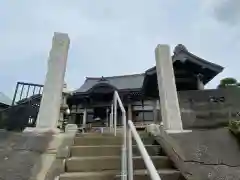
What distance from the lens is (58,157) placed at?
310cm

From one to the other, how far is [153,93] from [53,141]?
8703 millimetres

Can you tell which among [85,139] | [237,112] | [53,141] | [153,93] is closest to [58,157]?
[53,141]

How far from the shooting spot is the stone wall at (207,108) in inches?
178

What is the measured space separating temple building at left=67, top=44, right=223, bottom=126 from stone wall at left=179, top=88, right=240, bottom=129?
4.07 metres

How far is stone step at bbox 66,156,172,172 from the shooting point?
303 centimetres

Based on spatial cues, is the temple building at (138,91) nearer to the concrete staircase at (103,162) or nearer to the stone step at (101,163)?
the concrete staircase at (103,162)

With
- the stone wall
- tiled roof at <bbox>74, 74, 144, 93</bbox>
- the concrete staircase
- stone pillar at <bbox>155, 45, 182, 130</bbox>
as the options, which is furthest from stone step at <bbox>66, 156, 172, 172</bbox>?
tiled roof at <bbox>74, 74, 144, 93</bbox>

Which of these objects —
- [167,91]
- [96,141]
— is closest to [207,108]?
[167,91]

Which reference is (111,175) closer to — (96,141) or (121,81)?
(96,141)

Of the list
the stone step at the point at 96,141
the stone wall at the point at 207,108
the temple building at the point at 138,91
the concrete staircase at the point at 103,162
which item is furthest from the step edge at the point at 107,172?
the temple building at the point at 138,91

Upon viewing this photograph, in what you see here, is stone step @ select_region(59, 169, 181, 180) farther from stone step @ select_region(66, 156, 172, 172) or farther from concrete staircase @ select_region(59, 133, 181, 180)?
stone step @ select_region(66, 156, 172, 172)

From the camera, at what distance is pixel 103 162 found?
306 cm

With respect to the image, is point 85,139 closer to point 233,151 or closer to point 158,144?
point 158,144

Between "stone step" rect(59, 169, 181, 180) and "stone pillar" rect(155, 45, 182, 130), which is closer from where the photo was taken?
"stone step" rect(59, 169, 181, 180)
